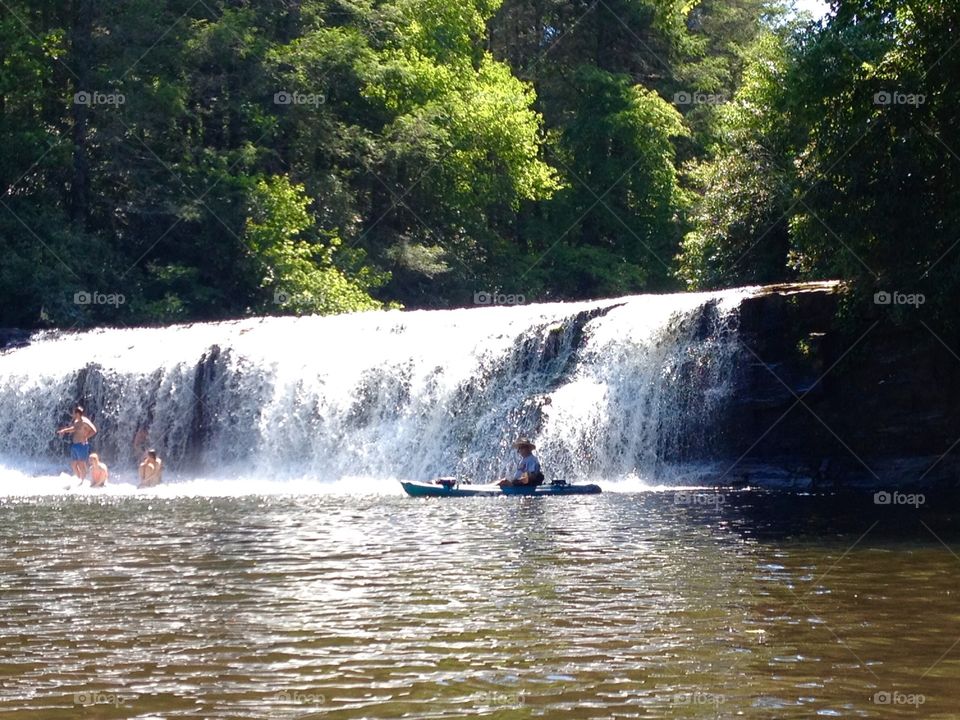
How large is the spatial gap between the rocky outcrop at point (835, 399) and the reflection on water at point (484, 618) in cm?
487

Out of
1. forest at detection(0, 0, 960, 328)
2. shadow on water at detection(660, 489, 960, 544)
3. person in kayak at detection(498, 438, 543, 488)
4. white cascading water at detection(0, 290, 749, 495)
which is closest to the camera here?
shadow on water at detection(660, 489, 960, 544)

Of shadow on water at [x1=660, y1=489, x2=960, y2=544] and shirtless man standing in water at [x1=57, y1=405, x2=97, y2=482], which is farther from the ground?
shirtless man standing in water at [x1=57, y1=405, x2=97, y2=482]

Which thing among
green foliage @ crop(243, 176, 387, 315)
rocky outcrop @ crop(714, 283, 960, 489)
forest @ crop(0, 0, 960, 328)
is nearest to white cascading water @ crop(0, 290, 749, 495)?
rocky outcrop @ crop(714, 283, 960, 489)

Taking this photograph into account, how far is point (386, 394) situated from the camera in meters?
23.5

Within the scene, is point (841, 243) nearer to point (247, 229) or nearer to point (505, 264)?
point (247, 229)

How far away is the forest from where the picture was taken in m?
33.4

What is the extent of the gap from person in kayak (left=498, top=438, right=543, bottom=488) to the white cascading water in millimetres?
2523

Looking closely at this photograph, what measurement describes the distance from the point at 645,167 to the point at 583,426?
22487 mm

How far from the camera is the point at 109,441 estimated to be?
2534 cm

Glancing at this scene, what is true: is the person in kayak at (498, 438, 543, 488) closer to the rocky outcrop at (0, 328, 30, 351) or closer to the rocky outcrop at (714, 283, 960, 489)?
the rocky outcrop at (714, 283, 960, 489)

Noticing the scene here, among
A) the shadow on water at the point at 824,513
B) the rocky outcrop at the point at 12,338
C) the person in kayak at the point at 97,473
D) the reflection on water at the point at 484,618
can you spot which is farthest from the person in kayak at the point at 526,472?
the rocky outcrop at the point at 12,338

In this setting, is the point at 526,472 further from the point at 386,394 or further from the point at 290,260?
the point at 290,260

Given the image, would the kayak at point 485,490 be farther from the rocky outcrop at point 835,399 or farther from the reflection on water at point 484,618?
the rocky outcrop at point 835,399

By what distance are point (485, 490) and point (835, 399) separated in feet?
19.3
